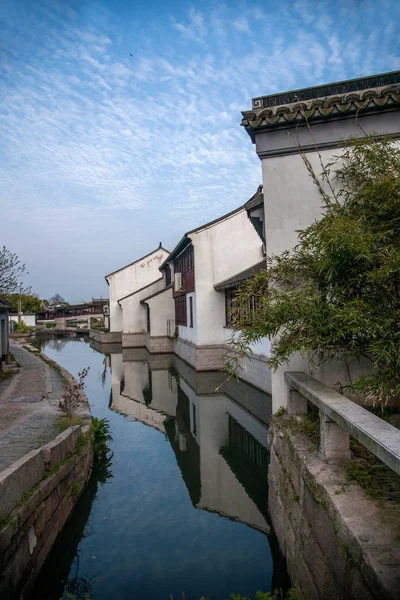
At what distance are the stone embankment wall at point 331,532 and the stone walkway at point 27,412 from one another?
13.3 ft

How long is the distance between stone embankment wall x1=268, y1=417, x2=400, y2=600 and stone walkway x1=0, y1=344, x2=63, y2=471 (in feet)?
13.3

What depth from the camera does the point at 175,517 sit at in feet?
23.3

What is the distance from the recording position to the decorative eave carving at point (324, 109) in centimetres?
608

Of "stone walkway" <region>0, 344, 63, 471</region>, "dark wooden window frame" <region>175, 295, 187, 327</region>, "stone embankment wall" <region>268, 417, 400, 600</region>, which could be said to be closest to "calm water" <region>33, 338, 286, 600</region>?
"stone embankment wall" <region>268, 417, 400, 600</region>

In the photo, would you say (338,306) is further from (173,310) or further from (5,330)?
(173,310)

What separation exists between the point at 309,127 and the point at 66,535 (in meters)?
6.56

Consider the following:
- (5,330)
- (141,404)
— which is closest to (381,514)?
(141,404)

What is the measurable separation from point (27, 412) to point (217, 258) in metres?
12.0

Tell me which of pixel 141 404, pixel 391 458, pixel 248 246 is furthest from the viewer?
pixel 248 246

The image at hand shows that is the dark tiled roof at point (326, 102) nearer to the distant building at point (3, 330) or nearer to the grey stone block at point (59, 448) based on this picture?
the grey stone block at point (59, 448)

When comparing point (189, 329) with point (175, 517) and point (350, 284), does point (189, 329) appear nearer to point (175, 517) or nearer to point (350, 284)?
point (175, 517)

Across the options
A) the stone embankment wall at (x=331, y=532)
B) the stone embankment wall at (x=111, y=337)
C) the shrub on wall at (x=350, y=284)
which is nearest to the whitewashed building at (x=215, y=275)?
the shrub on wall at (x=350, y=284)

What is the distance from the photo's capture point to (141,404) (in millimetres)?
15820

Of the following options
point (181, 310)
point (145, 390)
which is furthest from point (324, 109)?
point (181, 310)
